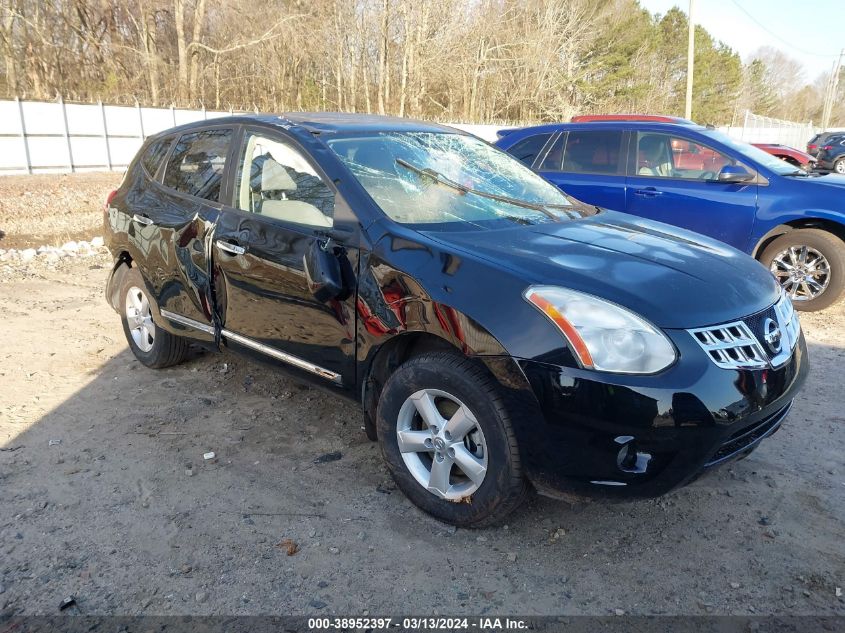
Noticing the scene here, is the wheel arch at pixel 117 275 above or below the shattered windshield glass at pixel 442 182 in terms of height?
below

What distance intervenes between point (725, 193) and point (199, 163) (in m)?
4.89

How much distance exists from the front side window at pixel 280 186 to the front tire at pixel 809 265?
472cm

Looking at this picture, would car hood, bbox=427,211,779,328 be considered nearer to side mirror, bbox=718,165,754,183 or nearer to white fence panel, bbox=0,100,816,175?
side mirror, bbox=718,165,754,183

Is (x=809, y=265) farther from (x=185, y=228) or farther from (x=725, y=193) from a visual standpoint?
(x=185, y=228)

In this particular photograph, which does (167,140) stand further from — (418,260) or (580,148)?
(580,148)

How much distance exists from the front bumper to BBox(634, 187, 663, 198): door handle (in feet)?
14.4

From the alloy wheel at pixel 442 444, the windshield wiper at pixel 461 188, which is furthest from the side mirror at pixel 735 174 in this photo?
the alloy wheel at pixel 442 444

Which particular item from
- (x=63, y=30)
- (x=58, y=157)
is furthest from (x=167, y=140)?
(x=63, y=30)

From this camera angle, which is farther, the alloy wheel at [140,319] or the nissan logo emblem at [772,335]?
the alloy wheel at [140,319]

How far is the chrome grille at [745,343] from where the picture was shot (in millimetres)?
2377

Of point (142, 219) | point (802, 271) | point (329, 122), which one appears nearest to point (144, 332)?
point (142, 219)

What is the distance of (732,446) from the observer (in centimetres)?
246

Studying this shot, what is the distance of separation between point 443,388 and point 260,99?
108 feet

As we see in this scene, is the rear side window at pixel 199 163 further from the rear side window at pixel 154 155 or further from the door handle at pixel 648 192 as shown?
the door handle at pixel 648 192
